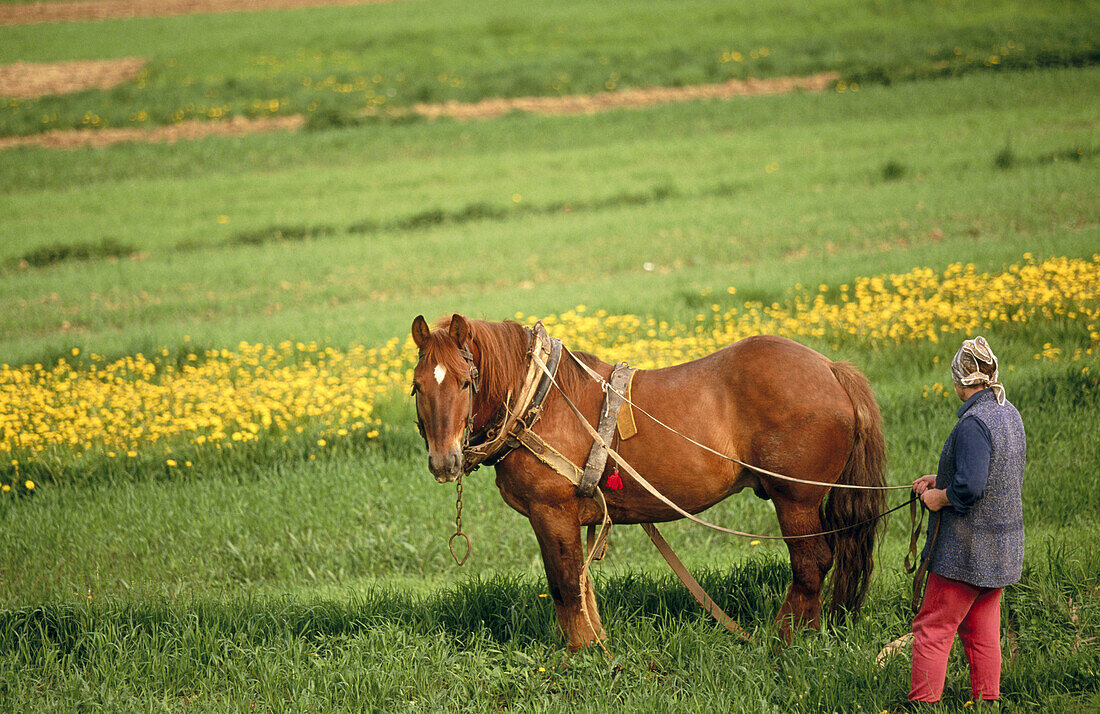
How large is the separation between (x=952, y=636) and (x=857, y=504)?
0.89m

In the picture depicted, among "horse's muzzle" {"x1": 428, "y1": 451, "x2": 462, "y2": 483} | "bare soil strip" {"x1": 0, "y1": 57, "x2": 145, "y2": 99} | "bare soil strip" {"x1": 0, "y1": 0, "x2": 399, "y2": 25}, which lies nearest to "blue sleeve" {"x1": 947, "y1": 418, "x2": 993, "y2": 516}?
"horse's muzzle" {"x1": 428, "y1": 451, "x2": 462, "y2": 483}

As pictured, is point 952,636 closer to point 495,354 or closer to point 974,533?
point 974,533

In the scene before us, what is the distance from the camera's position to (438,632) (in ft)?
14.9

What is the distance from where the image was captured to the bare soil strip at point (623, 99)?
84.4ft

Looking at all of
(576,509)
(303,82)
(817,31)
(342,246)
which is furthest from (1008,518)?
(817,31)

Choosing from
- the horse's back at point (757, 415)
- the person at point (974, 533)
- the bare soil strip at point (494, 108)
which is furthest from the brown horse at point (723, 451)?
the bare soil strip at point (494, 108)

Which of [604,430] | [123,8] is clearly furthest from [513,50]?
[604,430]

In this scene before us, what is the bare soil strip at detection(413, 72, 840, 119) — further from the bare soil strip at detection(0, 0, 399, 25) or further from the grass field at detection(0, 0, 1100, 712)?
the bare soil strip at detection(0, 0, 399, 25)

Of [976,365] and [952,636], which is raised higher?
[976,365]

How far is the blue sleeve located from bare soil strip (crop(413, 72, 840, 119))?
23.4 metres

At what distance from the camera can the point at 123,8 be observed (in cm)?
4225

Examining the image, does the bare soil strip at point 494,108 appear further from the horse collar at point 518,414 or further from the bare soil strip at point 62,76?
the horse collar at point 518,414

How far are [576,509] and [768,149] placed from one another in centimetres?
1866

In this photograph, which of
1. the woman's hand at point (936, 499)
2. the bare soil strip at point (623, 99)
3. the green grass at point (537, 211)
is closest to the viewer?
the woman's hand at point (936, 499)
